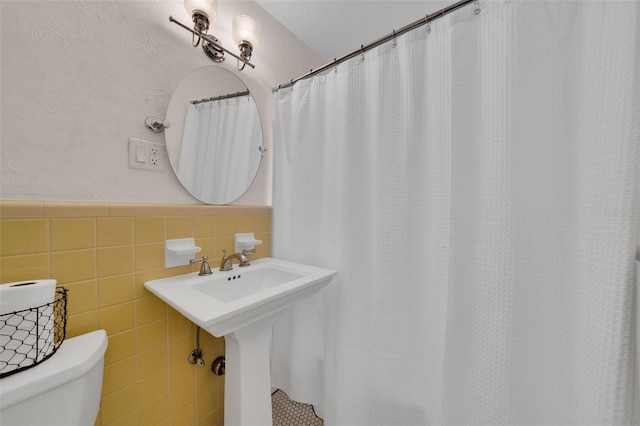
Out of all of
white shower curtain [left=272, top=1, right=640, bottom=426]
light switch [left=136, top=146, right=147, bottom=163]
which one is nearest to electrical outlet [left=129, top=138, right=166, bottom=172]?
light switch [left=136, top=146, right=147, bottom=163]

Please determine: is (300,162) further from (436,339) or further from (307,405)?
(307,405)

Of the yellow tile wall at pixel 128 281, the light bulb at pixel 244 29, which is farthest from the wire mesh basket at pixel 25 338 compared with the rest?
the light bulb at pixel 244 29

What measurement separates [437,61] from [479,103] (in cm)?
23

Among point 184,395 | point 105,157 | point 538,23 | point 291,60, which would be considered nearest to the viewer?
point 538,23

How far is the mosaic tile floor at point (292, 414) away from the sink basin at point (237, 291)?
732mm

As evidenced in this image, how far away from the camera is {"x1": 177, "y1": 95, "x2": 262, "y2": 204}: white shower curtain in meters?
1.04

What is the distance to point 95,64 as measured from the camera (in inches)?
31.4

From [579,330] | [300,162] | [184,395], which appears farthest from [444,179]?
[184,395]

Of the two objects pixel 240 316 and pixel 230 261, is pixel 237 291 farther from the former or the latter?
pixel 240 316

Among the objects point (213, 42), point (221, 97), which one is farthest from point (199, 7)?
point (221, 97)

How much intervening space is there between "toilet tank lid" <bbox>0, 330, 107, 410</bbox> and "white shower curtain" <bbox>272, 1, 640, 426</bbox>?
33.6 inches

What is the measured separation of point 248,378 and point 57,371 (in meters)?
0.54

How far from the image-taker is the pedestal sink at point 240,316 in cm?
68

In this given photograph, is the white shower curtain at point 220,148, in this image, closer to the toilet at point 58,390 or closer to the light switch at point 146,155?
the light switch at point 146,155
